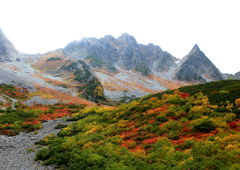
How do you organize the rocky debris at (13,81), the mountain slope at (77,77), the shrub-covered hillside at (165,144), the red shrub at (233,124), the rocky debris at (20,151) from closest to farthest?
1. the shrub-covered hillside at (165,144)
2. the red shrub at (233,124)
3. the rocky debris at (20,151)
4. the rocky debris at (13,81)
5. the mountain slope at (77,77)

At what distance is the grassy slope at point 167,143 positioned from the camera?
430 inches

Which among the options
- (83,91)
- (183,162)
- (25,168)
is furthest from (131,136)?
(83,91)

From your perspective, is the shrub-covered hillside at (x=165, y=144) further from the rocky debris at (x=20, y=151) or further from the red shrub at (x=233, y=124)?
the rocky debris at (x=20, y=151)

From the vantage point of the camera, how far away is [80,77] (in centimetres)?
10944

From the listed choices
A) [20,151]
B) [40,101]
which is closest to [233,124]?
[20,151]

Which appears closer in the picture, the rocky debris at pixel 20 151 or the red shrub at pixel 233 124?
the red shrub at pixel 233 124

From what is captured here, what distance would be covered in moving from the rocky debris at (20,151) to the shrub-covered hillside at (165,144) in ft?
3.34

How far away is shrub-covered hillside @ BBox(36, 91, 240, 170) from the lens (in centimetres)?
1091

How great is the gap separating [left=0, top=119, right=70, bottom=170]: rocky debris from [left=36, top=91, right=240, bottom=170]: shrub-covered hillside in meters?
1.02

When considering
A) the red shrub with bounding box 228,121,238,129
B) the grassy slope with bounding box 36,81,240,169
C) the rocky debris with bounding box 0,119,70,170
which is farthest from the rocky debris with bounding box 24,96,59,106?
the red shrub with bounding box 228,121,238,129

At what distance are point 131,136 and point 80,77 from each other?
95.8 metres

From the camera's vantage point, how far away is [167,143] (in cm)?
1380

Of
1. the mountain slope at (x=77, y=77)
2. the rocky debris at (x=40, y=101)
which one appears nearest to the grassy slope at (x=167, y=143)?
the rocky debris at (x=40, y=101)

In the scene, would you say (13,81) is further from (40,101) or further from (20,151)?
(20,151)
